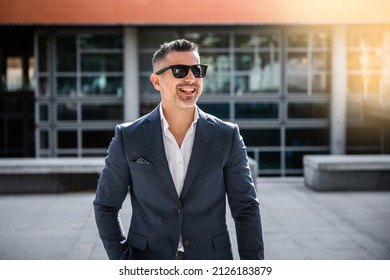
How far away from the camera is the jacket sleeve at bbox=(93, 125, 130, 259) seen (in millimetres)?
3039

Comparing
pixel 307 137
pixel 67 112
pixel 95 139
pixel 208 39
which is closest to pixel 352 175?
pixel 307 137

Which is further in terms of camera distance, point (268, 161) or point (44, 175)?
point (268, 161)

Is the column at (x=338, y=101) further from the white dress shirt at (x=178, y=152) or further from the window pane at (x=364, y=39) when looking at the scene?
the white dress shirt at (x=178, y=152)

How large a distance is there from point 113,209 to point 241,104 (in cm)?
1488

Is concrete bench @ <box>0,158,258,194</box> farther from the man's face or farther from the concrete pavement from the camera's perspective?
the man's face

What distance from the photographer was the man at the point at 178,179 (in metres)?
2.99

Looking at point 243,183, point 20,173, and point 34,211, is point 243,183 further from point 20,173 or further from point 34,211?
point 20,173

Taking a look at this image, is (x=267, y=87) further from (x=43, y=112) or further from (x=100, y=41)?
(x=43, y=112)

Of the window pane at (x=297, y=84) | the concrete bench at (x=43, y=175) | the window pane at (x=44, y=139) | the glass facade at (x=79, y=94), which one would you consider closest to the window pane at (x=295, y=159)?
the window pane at (x=297, y=84)

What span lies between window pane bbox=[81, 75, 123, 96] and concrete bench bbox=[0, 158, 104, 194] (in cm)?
705

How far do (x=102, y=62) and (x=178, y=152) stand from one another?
49.8 feet

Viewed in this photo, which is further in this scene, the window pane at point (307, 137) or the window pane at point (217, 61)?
the window pane at point (307, 137)

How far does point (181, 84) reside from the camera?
Result: 297 cm

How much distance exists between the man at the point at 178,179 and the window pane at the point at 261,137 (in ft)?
48.6
